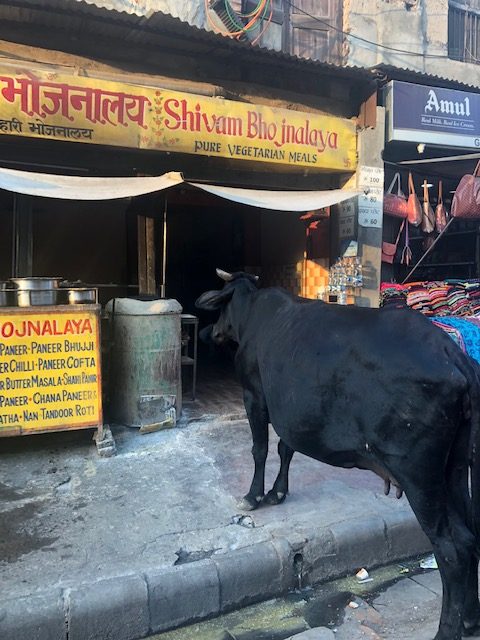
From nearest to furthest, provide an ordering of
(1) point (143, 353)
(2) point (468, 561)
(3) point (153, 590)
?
1. (2) point (468, 561)
2. (3) point (153, 590)
3. (1) point (143, 353)

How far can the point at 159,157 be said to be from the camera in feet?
21.6

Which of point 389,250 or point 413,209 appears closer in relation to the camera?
point 413,209

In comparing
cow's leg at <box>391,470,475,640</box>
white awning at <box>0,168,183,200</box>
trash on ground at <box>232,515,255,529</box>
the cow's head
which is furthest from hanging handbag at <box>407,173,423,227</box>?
cow's leg at <box>391,470,475,640</box>

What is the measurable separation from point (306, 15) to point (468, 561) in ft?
34.7

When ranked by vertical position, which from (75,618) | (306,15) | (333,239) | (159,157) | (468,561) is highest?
(306,15)

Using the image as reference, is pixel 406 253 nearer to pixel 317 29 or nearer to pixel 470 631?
pixel 317 29

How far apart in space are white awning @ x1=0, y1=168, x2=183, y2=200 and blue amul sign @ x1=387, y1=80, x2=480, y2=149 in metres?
3.68

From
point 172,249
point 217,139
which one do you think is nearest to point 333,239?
point 217,139

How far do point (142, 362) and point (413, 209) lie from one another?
4.46m

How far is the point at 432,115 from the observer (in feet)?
24.6

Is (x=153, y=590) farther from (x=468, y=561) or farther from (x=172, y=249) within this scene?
(x=172, y=249)

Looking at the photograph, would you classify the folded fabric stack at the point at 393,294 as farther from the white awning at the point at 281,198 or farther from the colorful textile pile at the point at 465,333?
the white awning at the point at 281,198

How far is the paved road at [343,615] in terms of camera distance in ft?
8.99

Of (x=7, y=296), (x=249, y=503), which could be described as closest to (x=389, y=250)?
(x=249, y=503)
